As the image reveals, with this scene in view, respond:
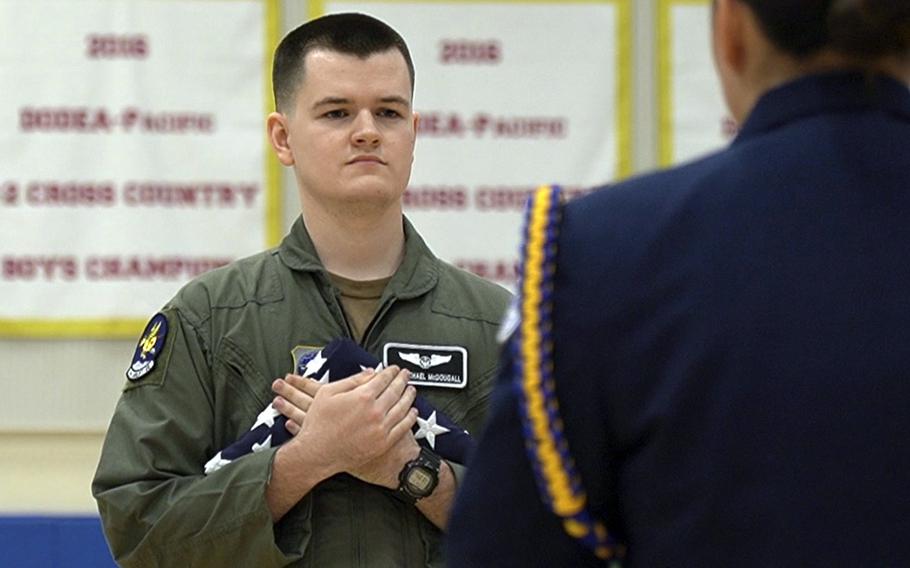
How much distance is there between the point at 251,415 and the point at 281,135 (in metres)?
0.54

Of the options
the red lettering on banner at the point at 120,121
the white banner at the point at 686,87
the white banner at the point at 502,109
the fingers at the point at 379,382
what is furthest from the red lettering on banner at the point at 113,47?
the fingers at the point at 379,382

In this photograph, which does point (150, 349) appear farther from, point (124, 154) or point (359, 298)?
point (124, 154)

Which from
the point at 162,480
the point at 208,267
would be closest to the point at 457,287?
the point at 162,480

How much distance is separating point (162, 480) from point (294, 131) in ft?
2.12

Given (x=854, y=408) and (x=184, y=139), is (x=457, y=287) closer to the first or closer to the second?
(x=854, y=408)

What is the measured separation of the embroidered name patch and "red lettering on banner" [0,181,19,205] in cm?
283

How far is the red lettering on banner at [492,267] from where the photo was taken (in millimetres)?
4805

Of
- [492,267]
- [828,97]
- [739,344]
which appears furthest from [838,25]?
[492,267]

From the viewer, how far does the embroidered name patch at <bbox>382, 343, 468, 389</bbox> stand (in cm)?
227

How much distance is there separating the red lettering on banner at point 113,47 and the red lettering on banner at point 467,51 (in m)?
1.04

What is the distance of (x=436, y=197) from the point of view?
4824 mm

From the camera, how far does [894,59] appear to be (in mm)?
1138

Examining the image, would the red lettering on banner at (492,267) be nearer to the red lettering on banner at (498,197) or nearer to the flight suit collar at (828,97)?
the red lettering on banner at (498,197)

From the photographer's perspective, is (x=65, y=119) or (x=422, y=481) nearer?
(x=422, y=481)
